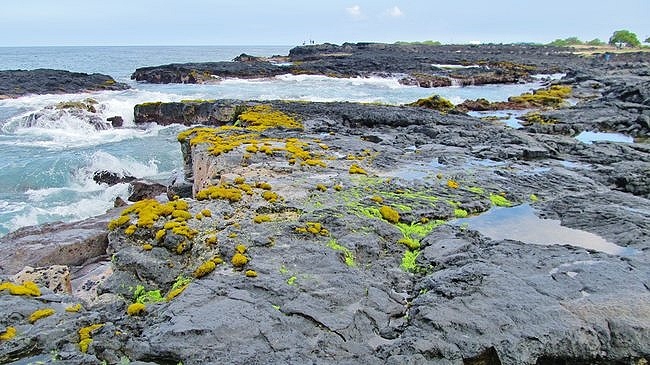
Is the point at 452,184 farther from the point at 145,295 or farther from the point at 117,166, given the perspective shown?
the point at 117,166

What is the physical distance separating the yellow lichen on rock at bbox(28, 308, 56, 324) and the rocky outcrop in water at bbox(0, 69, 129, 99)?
49697 millimetres

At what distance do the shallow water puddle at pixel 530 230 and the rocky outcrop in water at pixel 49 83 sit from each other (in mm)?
51581

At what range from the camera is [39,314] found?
7441 millimetres

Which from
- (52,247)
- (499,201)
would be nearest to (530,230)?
(499,201)

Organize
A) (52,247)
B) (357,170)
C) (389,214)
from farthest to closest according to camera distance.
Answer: (357,170) → (52,247) → (389,214)

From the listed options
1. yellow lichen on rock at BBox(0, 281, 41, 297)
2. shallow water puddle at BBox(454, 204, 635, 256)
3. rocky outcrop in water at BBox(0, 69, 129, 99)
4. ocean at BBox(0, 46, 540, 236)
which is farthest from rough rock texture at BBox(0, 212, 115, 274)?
rocky outcrop in water at BBox(0, 69, 129, 99)

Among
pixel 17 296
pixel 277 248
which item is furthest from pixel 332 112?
pixel 17 296

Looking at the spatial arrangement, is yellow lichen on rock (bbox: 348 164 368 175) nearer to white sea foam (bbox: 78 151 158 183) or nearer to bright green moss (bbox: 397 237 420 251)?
bright green moss (bbox: 397 237 420 251)

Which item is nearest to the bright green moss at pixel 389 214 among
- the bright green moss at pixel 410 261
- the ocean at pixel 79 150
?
the bright green moss at pixel 410 261

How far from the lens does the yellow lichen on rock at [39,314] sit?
7347mm

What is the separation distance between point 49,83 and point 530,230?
57709mm

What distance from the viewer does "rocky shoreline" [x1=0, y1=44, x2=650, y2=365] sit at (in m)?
6.86

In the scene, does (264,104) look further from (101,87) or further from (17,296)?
(101,87)

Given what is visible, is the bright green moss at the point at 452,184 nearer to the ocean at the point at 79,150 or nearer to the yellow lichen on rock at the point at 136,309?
the yellow lichen on rock at the point at 136,309
